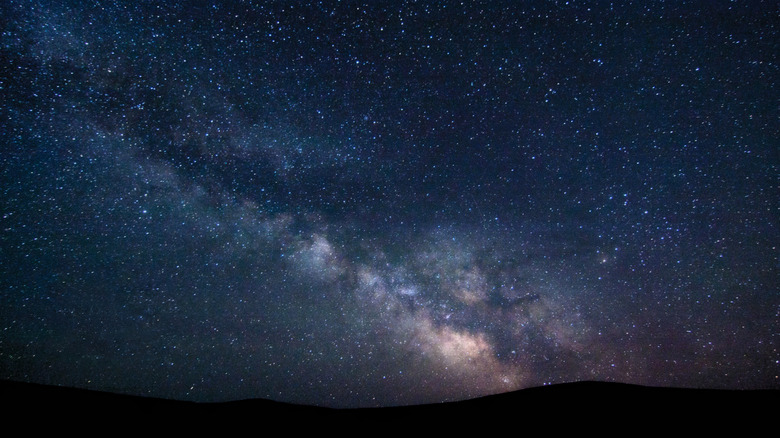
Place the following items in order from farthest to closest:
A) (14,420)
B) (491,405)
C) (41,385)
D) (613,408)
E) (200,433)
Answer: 1. (491,405)
2. (41,385)
3. (613,408)
4. (200,433)
5. (14,420)

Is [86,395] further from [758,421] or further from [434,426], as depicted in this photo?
[758,421]

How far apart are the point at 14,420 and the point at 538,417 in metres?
4.47

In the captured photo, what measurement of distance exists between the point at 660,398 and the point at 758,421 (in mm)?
739

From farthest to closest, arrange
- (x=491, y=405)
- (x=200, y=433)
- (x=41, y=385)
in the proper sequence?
(x=491, y=405) → (x=41, y=385) → (x=200, y=433)

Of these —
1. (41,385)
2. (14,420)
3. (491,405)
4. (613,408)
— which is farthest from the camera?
(491,405)

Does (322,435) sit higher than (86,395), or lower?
lower

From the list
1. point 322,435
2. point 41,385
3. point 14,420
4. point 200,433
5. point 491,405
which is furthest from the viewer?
point 491,405

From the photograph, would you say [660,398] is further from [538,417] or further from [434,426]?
[434,426]

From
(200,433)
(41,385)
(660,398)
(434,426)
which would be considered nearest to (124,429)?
(200,433)

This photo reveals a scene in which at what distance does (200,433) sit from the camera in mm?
2695

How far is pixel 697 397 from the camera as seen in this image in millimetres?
3209

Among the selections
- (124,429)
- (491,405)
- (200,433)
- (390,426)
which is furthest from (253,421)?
(491,405)

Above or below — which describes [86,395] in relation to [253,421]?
above

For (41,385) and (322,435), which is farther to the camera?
(41,385)
